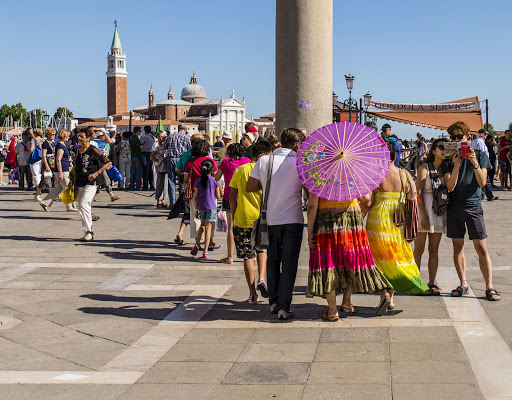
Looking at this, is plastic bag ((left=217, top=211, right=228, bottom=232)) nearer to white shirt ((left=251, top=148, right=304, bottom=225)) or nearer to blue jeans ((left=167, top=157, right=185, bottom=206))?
white shirt ((left=251, top=148, right=304, bottom=225))

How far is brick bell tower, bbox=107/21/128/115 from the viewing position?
169m

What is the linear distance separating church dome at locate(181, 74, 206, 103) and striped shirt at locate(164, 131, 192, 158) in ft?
568

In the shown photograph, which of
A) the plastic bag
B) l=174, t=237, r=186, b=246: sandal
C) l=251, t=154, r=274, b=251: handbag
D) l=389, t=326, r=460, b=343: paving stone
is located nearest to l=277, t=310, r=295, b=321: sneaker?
l=251, t=154, r=274, b=251: handbag

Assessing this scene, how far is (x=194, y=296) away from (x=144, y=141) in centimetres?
1295

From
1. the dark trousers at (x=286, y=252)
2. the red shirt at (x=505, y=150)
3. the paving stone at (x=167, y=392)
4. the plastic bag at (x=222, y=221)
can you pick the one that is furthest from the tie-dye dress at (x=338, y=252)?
the red shirt at (x=505, y=150)

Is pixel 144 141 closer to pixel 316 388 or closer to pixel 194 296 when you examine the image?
pixel 194 296

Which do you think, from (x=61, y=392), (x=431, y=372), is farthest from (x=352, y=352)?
(x=61, y=392)

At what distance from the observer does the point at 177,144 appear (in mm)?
15164

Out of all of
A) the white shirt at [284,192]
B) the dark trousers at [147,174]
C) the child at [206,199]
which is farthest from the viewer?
the dark trousers at [147,174]

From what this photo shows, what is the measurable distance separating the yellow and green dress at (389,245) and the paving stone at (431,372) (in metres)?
1.62

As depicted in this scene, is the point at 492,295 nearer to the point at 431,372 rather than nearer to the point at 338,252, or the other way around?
the point at 338,252

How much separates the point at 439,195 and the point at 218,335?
2446 millimetres

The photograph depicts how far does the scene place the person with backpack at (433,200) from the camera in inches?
281

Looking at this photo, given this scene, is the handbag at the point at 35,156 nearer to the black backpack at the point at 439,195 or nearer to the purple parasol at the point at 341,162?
the black backpack at the point at 439,195
